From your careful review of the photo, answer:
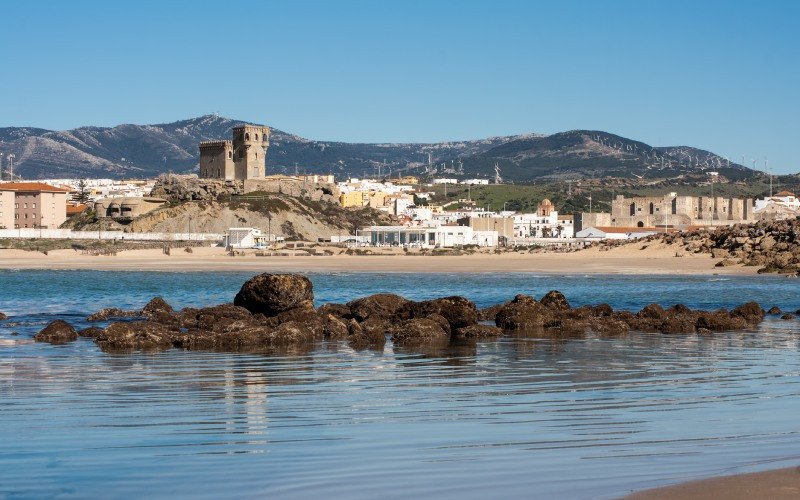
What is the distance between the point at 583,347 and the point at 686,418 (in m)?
7.50

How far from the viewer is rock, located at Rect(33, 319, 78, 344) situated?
59.1ft

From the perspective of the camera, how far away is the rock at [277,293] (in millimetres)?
20453

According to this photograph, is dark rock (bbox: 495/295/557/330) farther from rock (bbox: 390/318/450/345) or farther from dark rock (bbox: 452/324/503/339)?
rock (bbox: 390/318/450/345)

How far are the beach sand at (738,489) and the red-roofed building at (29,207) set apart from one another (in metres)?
116

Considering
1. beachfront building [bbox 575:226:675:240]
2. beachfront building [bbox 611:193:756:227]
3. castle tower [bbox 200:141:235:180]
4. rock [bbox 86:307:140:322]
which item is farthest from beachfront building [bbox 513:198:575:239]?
rock [bbox 86:307:140:322]

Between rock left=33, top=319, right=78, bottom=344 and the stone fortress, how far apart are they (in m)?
112

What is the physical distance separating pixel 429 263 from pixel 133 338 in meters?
47.4

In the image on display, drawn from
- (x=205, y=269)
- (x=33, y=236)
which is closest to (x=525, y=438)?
(x=205, y=269)

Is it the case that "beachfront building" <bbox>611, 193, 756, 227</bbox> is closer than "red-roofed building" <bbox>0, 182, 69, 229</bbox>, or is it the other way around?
"red-roofed building" <bbox>0, 182, 69, 229</bbox>

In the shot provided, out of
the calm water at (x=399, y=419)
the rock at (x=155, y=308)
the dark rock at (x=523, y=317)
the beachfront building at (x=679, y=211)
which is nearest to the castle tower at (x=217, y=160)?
the beachfront building at (x=679, y=211)

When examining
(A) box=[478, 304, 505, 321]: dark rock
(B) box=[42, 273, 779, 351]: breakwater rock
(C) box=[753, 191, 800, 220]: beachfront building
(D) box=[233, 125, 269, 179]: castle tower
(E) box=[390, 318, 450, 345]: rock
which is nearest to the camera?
(B) box=[42, 273, 779, 351]: breakwater rock

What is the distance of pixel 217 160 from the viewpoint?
13425 centimetres

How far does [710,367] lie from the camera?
13.8 m

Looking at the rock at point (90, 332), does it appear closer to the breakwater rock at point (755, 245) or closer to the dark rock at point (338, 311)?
the dark rock at point (338, 311)
